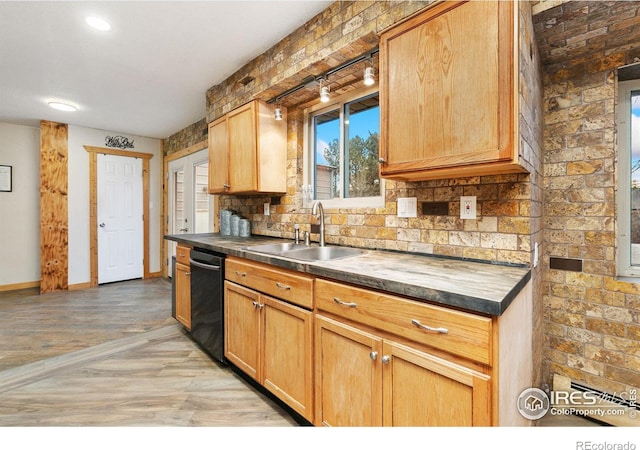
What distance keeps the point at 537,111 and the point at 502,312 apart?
49.8 inches

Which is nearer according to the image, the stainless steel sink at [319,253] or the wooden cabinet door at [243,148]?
the stainless steel sink at [319,253]

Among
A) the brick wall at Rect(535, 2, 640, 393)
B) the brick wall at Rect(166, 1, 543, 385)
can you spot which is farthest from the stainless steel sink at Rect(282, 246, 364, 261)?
the brick wall at Rect(535, 2, 640, 393)

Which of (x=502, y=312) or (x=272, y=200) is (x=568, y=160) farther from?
(x=272, y=200)

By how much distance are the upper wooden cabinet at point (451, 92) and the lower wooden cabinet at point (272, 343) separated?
963 mm

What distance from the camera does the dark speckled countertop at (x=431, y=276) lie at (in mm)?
982

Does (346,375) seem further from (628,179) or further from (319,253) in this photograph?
(628,179)

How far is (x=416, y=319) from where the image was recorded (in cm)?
110

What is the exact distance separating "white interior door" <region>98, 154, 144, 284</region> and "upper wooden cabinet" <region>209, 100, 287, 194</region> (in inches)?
121

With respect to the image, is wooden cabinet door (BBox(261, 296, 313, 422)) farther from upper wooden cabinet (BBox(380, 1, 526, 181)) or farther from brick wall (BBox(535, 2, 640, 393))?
brick wall (BBox(535, 2, 640, 393))

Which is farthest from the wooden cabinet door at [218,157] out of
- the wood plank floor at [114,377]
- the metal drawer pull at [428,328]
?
the metal drawer pull at [428,328]

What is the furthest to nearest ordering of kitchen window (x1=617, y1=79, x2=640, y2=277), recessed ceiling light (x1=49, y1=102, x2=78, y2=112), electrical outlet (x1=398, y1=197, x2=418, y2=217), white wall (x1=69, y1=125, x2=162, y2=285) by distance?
white wall (x1=69, y1=125, x2=162, y2=285), recessed ceiling light (x1=49, y1=102, x2=78, y2=112), electrical outlet (x1=398, y1=197, x2=418, y2=217), kitchen window (x1=617, y1=79, x2=640, y2=277)

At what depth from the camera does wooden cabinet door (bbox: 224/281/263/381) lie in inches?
73.4

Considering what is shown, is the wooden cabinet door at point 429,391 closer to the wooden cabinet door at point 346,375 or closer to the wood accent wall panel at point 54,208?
the wooden cabinet door at point 346,375

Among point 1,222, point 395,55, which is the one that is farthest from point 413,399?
point 1,222
